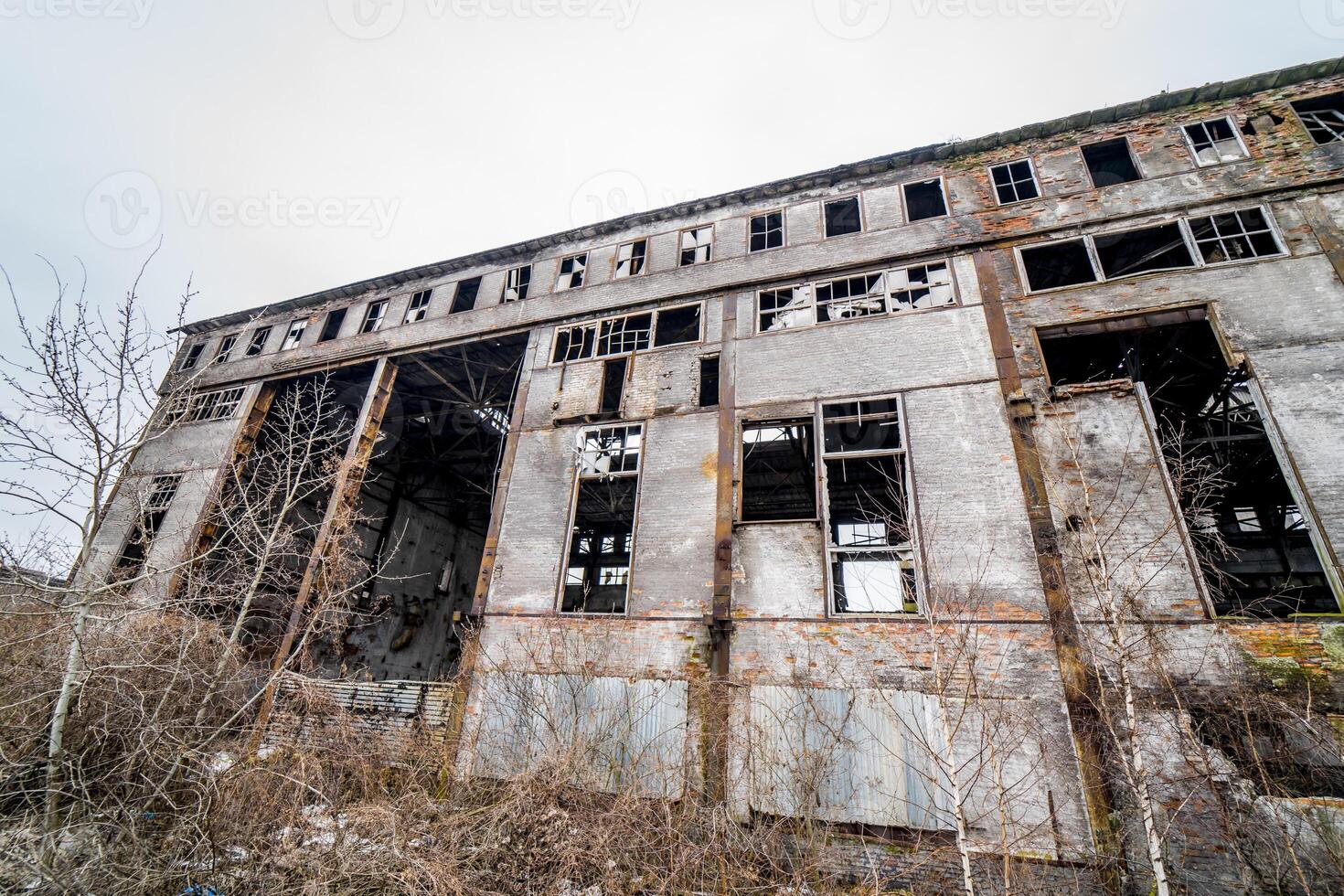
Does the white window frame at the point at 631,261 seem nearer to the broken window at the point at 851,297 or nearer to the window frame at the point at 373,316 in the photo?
the broken window at the point at 851,297

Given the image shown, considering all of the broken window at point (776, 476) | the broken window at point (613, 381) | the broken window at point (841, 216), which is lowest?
the broken window at point (776, 476)

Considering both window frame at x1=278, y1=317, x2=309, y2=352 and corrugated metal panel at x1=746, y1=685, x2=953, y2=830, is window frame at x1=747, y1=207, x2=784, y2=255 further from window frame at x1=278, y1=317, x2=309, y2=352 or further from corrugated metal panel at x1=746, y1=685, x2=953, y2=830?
window frame at x1=278, y1=317, x2=309, y2=352

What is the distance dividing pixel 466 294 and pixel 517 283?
190cm

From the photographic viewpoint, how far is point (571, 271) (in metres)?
14.5

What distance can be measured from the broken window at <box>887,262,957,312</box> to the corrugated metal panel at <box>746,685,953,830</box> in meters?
6.99

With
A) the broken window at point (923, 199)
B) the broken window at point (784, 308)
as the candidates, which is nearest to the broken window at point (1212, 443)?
the broken window at point (923, 199)

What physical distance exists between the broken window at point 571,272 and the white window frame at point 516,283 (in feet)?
2.82

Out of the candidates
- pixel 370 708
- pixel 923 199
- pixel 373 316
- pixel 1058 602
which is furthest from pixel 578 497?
pixel 373 316

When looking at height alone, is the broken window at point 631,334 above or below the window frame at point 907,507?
above

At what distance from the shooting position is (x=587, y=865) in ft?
19.6

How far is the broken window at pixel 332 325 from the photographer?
16875 millimetres

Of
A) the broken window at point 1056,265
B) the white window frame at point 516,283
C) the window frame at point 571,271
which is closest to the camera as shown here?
the broken window at point 1056,265

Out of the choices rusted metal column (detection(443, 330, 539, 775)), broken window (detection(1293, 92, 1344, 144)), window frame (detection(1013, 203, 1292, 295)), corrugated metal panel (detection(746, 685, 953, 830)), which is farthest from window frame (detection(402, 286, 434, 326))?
broken window (detection(1293, 92, 1344, 144))

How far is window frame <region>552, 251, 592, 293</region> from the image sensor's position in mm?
14180
